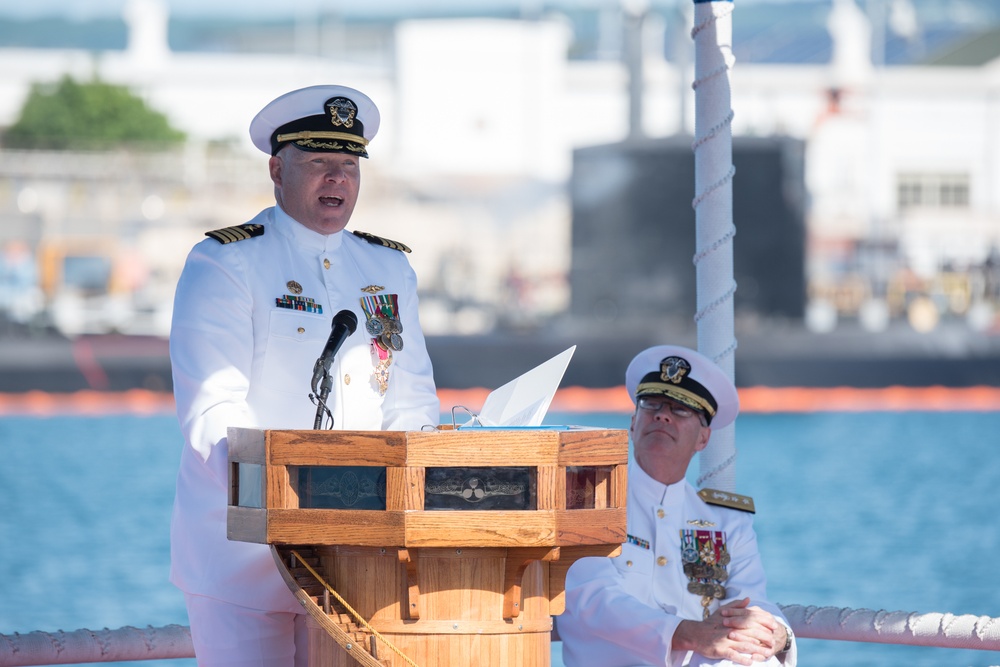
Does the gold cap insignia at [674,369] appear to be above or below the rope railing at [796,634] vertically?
above

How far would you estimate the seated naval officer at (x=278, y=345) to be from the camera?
2527 millimetres

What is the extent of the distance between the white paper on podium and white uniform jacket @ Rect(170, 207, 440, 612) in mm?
376

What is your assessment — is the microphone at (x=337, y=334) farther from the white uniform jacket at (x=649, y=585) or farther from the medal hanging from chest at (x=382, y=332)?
the white uniform jacket at (x=649, y=585)

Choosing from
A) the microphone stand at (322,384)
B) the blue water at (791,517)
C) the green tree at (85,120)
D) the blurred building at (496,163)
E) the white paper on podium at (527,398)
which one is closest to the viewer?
the white paper on podium at (527,398)

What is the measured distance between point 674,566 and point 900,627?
1.76 feet

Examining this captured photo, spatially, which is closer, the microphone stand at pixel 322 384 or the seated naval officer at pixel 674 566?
the microphone stand at pixel 322 384

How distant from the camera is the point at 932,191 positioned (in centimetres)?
4419

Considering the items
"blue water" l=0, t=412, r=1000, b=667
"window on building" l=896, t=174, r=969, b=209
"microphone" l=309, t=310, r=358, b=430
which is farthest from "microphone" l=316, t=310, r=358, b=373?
"window on building" l=896, t=174, r=969, b=209

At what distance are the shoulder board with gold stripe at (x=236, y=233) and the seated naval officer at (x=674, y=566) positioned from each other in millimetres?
1016

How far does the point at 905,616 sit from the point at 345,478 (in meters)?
1.78

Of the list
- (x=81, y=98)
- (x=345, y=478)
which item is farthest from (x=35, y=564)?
(x=81, y=98)

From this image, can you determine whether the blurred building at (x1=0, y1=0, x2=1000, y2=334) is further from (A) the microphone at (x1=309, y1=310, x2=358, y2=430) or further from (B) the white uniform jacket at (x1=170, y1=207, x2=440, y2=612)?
(A) the microphone at (x1=309, y1=310, x2=358, y2=430)

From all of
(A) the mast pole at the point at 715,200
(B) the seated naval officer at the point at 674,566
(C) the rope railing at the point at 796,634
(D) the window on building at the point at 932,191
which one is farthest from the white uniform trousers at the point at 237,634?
(D) the window on building at the point at 932,191

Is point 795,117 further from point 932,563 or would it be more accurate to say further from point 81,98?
point 932,563
